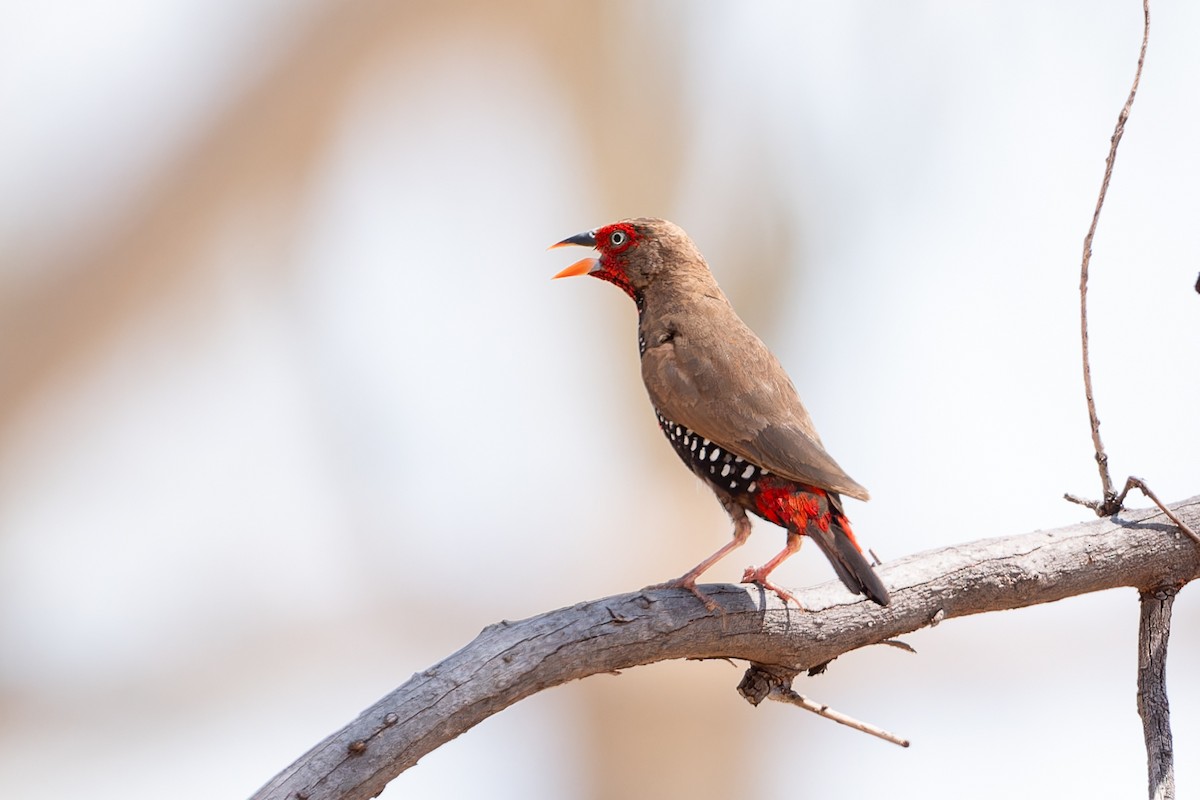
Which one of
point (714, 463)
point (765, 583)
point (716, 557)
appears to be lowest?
point (765, 583)

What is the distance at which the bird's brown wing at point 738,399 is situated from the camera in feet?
11.0

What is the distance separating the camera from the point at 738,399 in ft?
11.5

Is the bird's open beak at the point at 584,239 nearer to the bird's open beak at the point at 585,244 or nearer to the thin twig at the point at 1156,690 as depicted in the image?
the bird's open beak at the point at 585,244

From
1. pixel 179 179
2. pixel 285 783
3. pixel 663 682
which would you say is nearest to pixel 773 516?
pixel 285 783

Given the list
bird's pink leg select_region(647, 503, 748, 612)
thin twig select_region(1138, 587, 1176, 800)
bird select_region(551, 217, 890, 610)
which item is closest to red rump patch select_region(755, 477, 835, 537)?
bird select_region(551, 217, 890, 610)

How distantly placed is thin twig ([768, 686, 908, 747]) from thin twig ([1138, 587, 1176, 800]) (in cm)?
59

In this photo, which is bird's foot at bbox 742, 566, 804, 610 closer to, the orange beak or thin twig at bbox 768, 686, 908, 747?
thin twig at bbox 768, 686, 908, 747

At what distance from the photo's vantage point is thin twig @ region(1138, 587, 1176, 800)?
305 centimetres

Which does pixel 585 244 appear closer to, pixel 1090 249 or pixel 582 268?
pixel 582 268

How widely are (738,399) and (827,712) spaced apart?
34.3 inches

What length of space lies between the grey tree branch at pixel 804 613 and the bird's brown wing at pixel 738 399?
1.15ft

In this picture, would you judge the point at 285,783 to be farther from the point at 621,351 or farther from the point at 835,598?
the point at 621,351

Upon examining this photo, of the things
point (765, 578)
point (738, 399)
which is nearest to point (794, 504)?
point (765, 578)

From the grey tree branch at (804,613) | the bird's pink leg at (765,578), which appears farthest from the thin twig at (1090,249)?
the bird's pink leg at (765,578)
